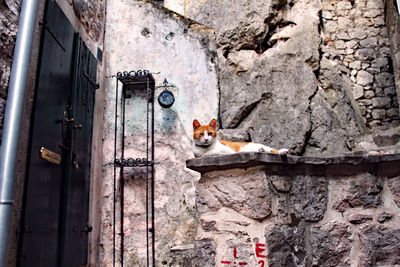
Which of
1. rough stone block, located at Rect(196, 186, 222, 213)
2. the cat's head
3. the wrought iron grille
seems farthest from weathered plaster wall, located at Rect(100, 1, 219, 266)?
rough stone block, located at Rect(196, 186, 222, 213)

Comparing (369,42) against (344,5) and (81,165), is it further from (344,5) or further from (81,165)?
(81,165)

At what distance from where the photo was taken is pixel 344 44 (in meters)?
4.76

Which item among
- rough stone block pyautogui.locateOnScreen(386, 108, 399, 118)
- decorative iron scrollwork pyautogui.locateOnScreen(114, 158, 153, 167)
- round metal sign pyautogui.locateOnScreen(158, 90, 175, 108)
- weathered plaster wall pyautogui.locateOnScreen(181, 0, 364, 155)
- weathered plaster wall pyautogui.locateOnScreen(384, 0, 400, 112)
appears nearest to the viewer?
decorative iron scrollwork pyautogui.locateOnScreen(114, 158, 153, 167)

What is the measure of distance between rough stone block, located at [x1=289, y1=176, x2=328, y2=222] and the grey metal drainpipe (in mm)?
1523

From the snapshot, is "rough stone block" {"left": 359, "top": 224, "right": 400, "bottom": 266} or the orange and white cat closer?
"rough stone block" {"left": 359, "top": 224, "right": 400, "bottom": 266}

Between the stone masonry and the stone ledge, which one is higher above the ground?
the stone masonry

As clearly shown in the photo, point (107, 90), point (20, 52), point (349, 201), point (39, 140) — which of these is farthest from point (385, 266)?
point (107, 90)

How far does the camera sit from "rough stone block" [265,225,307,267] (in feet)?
4.66

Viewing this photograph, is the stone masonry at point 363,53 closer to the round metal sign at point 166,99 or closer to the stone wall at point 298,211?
the round metal sign at point 166,99

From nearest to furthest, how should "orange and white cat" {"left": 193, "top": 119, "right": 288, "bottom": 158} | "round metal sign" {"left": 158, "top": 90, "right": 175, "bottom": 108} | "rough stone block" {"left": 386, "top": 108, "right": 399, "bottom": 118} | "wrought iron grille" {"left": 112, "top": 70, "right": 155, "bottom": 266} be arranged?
"orange and white cat" {"left": 193, "top": 119, "right": 288, "bottom": 158} < "wrought iron grille" {"left": 112, "top": 70, "right": 155, "bottom": 266} < "round metal sign" {"left": 158, "top": 90, "right": 175, "bottom": 108} < "rough stone block" {"left": 386, "top": 108, "right": 399, "bottom": 118}

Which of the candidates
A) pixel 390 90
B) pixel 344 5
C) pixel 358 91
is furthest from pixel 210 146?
pixel 344 5

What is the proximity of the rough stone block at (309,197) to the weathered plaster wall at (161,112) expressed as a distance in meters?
1.83

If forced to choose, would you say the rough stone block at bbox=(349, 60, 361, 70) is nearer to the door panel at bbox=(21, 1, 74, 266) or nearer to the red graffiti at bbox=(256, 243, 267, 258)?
the door panel at bbox=(21, 1, 74, 266)

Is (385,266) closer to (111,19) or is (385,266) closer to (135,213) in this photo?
(135,213)
